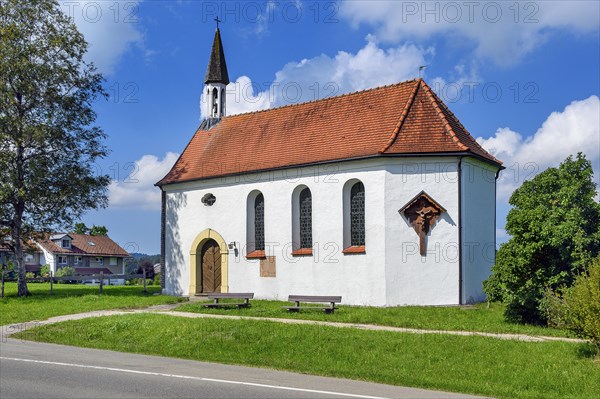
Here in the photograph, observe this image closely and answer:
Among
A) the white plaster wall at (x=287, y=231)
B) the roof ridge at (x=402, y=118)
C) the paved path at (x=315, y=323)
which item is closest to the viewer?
the paved path at (x=315, y=323)

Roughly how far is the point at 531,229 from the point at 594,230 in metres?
1.56

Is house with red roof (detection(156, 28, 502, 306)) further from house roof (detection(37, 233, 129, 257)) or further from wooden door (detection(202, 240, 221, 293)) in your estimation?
house roof (detection(37, 233, 129, 257))

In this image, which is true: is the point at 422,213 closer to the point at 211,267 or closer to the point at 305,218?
the point at 305,218

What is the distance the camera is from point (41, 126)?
2641 centimetres

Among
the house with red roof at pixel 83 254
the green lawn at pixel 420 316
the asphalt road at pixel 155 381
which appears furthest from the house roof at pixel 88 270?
the asphalt road at pixel 155 381

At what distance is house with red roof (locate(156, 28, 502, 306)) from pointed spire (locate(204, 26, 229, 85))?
3448mm

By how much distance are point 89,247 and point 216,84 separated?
156 feet

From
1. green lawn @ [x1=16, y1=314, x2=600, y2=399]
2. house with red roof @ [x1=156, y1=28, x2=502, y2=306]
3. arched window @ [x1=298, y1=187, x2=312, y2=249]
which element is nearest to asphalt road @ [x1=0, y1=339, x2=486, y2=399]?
green lawn @ [x1=16, y1=314, x2=600, y2=399]

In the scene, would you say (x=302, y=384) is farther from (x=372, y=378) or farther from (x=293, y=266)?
(x=293, y=266)

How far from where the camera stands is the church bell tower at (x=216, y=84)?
3106cm

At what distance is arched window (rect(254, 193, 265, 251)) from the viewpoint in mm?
25562

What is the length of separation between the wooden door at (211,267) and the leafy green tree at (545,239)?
13.4 meters

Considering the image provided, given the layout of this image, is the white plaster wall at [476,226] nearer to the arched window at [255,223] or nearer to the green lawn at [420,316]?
the green lawn at [420,316]

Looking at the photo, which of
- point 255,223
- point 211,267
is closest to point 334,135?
point 255,223
